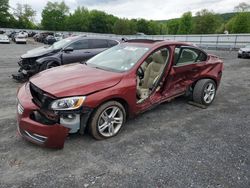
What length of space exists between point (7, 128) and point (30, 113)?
1052 mm

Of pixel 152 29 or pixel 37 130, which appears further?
pixel 152 29

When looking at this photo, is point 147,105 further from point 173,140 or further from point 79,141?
point 79,141

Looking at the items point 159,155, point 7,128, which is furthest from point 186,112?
point 7,128

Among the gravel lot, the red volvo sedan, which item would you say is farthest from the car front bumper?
the gravel lot

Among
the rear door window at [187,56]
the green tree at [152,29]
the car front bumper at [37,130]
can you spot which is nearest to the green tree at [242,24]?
the green tree at [152,29]

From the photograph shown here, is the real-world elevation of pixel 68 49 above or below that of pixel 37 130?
above

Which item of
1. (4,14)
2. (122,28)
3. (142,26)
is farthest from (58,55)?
(142,26)

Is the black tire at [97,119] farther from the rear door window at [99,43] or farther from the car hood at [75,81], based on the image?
the rear door window at [99,43]

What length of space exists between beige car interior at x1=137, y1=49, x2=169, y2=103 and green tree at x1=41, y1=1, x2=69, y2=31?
84.1 metres

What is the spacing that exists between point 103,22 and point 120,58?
8859 centimetres

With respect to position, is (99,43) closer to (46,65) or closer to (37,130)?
(46,65)

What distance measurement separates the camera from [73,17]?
8988 cm

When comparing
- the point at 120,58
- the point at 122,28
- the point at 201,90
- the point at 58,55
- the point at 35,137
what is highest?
the point at 122,28

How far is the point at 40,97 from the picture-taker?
3178mm
